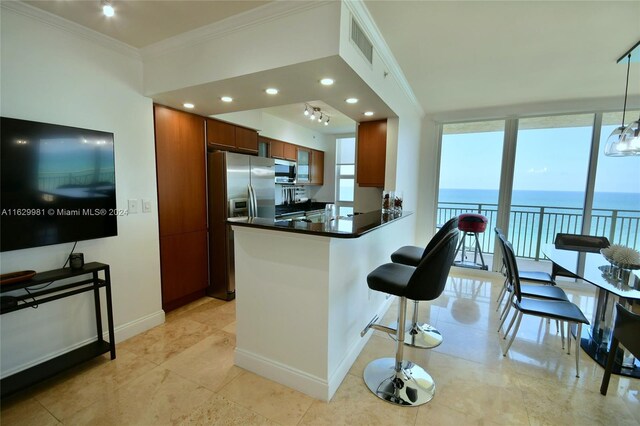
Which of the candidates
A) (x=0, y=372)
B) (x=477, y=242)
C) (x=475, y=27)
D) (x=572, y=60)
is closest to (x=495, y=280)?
(x=477, y=242)

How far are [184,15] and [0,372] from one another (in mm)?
2780

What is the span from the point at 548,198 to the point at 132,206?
5851 millimetres

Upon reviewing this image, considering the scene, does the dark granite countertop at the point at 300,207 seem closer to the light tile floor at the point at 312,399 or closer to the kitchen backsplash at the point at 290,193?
the kitchen backsplash at the point at 290,193

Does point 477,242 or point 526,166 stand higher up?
point 526,166

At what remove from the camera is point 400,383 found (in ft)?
6.10

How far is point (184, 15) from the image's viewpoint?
6.20ft

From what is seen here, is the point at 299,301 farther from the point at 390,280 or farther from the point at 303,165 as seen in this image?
the point at 303,165

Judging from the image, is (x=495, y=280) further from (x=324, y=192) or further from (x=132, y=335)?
(x=132, y=335)

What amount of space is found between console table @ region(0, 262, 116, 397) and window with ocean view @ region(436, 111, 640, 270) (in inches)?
193

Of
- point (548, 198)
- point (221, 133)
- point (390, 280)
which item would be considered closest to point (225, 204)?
point (221, 133)

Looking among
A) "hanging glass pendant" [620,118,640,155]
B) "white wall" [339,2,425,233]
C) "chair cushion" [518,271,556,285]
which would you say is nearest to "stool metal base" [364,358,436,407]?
"chair cushion" [518,271,556,285]

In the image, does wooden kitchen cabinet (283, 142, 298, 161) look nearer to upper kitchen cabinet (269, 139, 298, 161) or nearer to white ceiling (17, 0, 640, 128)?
upper kitchen cabinet (269, 139, 298, 161)

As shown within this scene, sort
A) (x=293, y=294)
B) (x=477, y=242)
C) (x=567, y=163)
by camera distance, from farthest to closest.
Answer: (x=477, y=242)
(x=567, y=163)
(x=293, y=294)

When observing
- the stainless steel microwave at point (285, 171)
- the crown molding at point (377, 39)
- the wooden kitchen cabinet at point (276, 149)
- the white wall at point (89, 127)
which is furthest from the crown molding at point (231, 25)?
the stainless steel microwave at point (285, 171)
